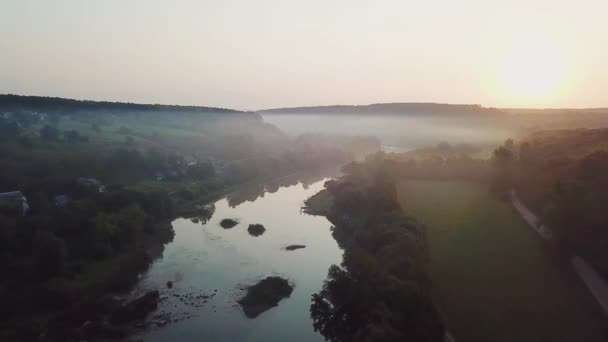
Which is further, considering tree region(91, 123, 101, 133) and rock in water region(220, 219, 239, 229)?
tree region(91, 123, 101, 133)

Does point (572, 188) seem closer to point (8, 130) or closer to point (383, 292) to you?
point (383, 292)

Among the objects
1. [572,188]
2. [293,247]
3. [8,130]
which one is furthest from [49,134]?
[572,188]

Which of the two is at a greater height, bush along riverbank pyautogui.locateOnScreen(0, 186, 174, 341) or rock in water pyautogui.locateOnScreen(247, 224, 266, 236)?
bush along riverbank pyautogui.locateOnScreen(0, 186, 174, 341)

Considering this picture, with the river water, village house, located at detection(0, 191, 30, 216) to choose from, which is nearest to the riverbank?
the river water

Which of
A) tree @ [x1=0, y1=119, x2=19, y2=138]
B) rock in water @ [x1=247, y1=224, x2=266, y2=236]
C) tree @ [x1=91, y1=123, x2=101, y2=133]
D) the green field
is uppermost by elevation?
tree @ [x1=0, y1=119, x2=19, y2=138]

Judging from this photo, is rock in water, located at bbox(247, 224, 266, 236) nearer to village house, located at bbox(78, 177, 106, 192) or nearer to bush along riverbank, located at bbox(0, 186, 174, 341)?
bush along riverbank, located at bbox(0, 186, 174, 341)

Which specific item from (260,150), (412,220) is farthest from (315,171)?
(412,220)

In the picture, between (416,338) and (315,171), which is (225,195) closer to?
(315,171)
